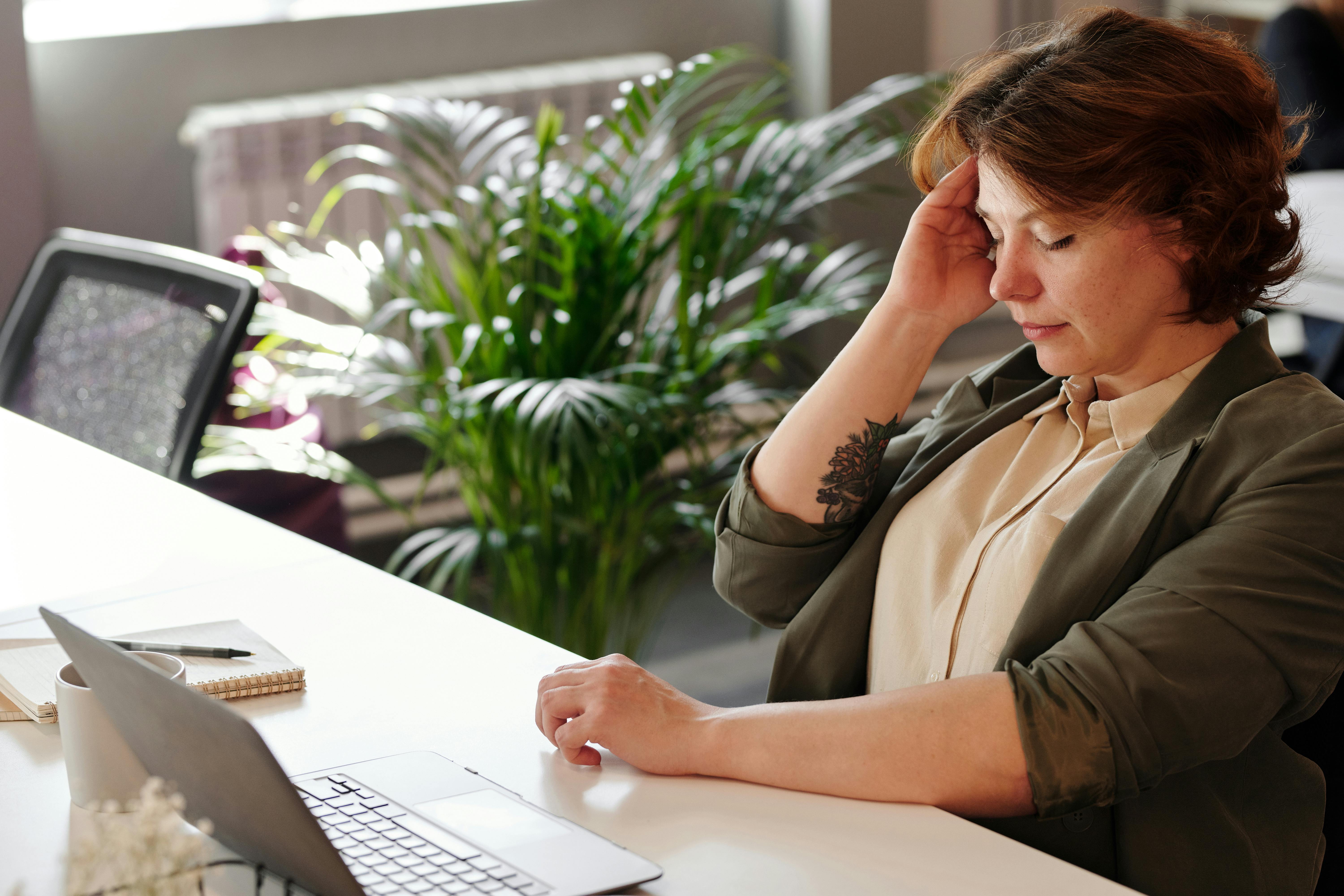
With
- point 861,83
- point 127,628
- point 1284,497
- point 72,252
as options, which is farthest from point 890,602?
point 861,83

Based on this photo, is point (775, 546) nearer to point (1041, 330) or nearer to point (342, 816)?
point (1041, 330)

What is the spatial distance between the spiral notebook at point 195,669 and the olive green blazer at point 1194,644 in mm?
517

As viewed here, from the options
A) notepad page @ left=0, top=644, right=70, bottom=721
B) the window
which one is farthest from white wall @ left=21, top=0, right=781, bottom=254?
notepad page @ left=0, top=644, right=70, bottom=721

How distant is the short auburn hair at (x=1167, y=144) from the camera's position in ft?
3.94

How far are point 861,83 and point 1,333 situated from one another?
2609mm

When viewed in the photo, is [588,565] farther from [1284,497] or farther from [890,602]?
[1284,497]

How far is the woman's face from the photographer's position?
1.24m

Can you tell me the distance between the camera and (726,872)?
3.01 ft

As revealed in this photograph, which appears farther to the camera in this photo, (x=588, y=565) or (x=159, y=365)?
(x=588, y=565)

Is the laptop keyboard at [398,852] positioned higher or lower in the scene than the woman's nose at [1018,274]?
lower

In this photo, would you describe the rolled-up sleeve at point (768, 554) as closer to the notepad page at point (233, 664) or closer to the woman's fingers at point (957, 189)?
the woman's fingers at point (957, 189)

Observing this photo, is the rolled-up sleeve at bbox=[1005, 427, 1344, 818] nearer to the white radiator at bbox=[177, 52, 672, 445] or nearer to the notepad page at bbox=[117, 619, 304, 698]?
the notepad page at bbox=[117, 619, 304, 698]

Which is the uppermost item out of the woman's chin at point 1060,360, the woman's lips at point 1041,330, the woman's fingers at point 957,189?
the woman's fingers at point 957,189

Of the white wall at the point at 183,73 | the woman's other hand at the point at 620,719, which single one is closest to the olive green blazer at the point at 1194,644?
the woman's other hand at the point at 620,719
